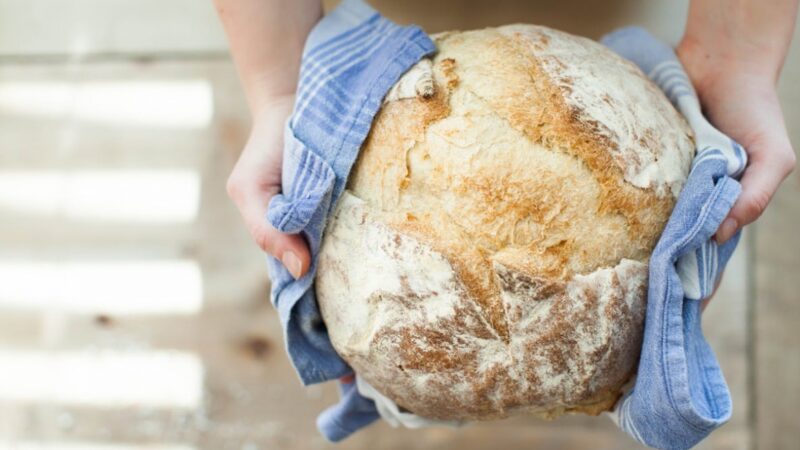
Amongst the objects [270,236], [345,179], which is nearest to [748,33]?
[345,179]

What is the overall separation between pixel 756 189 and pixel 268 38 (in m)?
0.66

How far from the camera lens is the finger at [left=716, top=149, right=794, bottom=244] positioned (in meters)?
0.97

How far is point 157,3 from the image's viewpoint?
68.3 inches

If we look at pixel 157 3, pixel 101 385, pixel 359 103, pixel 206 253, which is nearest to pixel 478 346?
pixel 359 103

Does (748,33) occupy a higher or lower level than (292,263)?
higher

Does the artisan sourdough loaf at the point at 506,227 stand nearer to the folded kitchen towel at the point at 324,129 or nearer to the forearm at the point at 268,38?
the folded kitchen towel at the point at 324,129

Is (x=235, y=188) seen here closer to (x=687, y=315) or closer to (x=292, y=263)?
(x=292, y=263)

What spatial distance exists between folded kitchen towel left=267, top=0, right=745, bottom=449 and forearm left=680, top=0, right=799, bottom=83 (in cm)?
8

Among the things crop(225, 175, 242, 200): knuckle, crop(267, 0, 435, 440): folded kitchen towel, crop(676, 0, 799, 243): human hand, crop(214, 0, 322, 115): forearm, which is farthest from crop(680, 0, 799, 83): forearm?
crop(225, 175, 242, 200): knuckle

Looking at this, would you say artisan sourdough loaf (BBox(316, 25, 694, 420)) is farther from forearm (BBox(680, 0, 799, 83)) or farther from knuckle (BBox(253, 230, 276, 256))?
forearm (BBox(680, 0, 799, 83))

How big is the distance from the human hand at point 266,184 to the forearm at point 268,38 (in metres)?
0.02

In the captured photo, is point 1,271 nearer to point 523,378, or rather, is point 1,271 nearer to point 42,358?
point 42,358

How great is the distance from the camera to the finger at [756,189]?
971 mm

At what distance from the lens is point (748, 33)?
1103mm
